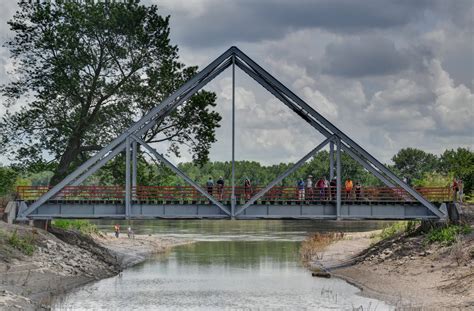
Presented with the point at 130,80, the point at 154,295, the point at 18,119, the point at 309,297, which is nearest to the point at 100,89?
the point at 130,80

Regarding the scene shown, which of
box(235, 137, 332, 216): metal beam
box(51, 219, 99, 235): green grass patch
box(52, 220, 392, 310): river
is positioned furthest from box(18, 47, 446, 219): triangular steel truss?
box(51, 219, 99, 235): green grass patch

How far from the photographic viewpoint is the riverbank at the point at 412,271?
127ft

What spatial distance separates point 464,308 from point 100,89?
3871cm

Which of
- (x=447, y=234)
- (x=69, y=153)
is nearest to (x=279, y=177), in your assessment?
(x=447, y=234)

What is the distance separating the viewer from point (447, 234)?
164 ft

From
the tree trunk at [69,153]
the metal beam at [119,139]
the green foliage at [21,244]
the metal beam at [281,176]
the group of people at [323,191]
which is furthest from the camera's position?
the tree trunk at [69,153]

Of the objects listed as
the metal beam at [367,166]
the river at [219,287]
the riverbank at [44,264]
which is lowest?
the river at [219,287]

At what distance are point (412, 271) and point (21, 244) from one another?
24327 mm

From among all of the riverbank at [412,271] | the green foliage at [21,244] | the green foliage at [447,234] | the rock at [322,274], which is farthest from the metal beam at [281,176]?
the green foliage at [21,244]

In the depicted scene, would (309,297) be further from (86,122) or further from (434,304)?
(86,122)

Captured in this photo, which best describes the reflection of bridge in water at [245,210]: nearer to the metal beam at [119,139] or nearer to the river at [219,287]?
the metal beam at [119,139]

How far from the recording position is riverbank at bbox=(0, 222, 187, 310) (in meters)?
38.5

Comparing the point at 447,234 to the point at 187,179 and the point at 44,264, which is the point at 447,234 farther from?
the point at 44,264

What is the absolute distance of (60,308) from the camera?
37.3 m
